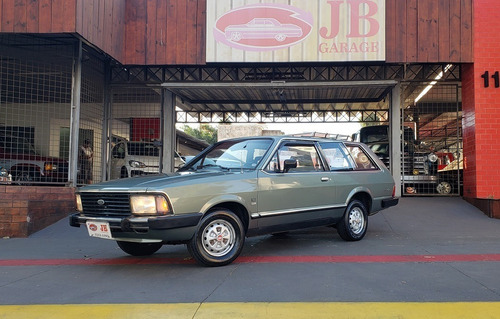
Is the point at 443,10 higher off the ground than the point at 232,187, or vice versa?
the point at 443,10

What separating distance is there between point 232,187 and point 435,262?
291 centimetres

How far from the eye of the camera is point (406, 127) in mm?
12992

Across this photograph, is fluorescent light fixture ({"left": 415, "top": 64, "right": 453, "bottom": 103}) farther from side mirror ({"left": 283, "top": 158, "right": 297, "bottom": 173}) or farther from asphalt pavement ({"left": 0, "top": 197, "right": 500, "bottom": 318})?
side mirror ({"left": 283, "top": 158, "right": 297, "bottom": 173})

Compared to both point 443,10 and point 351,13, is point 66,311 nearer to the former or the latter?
point 351,13

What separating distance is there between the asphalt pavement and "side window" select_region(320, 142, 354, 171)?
1.30m

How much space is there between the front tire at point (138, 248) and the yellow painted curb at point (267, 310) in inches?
82.9

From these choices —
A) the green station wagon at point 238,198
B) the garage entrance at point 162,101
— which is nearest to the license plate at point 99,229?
the green station wagon at point 238,198

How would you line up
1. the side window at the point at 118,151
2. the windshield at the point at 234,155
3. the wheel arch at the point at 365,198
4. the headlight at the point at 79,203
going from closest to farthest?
the headlight at the point at 79,203
the windshield at the point at 234,155
the wheel arch at the point at 365,198
the side window at the point at 118,151

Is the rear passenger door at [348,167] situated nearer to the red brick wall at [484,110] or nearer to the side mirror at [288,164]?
the side mirror at [288,164]

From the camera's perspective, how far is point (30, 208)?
8.09 metres

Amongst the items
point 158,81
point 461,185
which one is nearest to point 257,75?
point 158,81

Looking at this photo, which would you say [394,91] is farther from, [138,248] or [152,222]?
[152,222]

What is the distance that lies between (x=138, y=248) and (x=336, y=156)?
3.53 metres

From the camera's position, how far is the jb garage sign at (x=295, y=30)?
426 inches
